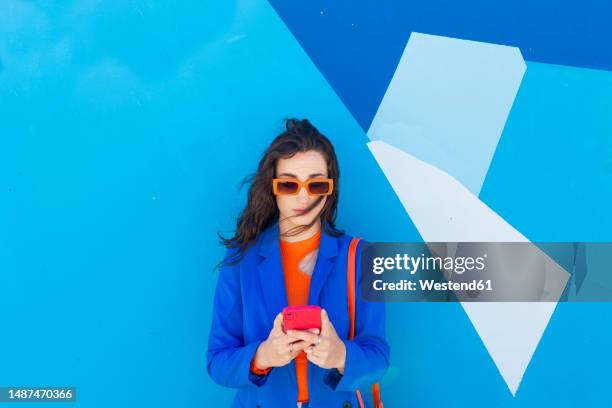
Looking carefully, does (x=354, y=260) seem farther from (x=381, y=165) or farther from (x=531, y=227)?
(x=531, y=227)

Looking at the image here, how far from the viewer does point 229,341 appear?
6.59 ft

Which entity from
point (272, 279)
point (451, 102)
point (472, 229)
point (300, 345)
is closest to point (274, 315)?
point (272, 279)

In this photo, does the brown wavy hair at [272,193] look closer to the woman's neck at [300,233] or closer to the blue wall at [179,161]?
the woman's neck at [300,233]

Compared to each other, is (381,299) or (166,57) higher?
(166,57)

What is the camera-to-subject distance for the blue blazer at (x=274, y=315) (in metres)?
1.96

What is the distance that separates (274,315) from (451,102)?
1.19 meters

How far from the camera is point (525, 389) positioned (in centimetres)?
259

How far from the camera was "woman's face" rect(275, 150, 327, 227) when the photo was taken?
78.8 inches

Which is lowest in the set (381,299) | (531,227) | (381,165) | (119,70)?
(381,299)

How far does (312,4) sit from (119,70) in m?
0.82

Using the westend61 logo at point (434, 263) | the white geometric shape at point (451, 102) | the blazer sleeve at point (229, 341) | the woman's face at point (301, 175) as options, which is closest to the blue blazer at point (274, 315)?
the blazer sleeve at point (229, 341)

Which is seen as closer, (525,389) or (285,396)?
(285,396)

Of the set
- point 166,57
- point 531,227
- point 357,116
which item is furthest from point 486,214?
point 166,57

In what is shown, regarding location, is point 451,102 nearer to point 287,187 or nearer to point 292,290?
point 287,187
